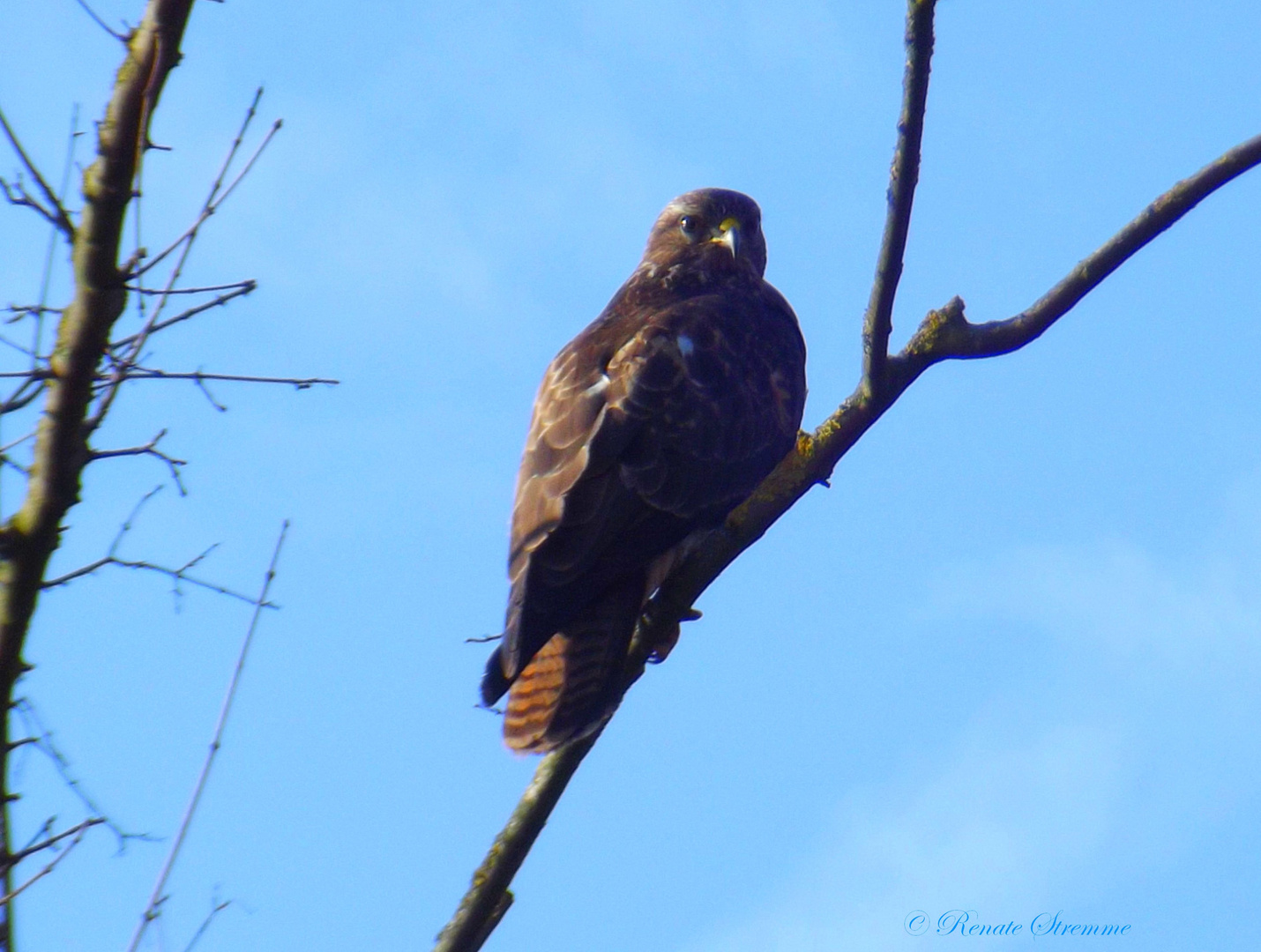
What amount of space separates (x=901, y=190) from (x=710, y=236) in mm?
2681

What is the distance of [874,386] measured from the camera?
3.58m

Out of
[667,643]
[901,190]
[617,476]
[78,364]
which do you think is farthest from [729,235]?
[78,364]

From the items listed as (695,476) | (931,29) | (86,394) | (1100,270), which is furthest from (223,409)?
(1100,270)

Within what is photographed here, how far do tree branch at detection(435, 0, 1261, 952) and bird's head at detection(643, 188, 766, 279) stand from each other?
6.95 feet

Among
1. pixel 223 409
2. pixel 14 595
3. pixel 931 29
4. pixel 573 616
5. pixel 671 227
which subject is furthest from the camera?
pixel 671 227

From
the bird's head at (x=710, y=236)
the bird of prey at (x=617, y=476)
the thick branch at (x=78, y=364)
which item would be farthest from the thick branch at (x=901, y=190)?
the bird's head at (x=710, y=236)

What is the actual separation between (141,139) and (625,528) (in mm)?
1776

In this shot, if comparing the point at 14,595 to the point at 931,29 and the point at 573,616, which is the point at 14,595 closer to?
the point at 573,616

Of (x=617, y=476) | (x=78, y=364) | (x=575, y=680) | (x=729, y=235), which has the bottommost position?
(x=78, y=364)

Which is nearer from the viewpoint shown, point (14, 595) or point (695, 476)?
point (14, 595)

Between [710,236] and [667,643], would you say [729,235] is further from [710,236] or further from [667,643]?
[667,643]

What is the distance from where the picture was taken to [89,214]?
2.94m

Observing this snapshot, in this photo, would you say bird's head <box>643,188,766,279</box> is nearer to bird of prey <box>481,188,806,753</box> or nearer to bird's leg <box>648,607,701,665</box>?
bird of prey <box>481,188,806,753</box>

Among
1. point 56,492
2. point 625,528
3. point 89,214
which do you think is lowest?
point 56,492
